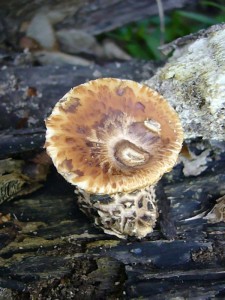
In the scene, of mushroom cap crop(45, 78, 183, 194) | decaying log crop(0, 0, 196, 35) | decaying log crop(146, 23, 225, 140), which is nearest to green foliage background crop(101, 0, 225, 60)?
decaying log crop(0, 0, 196, 35)

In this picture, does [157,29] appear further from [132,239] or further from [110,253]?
[110,253]

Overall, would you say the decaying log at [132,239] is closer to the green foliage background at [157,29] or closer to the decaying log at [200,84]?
the decaying log at [200,84]

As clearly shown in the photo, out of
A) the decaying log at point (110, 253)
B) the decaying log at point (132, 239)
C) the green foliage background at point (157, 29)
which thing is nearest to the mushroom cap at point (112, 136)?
the decaying log at point (132, 239)

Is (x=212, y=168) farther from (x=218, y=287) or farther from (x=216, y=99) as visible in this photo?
(x=218, y=287)

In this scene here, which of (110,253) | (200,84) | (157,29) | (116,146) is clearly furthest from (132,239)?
(157,29)

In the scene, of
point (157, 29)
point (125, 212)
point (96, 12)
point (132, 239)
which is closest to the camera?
point (125, 212)

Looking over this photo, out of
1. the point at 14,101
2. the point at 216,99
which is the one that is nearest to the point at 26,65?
the point at 14,101

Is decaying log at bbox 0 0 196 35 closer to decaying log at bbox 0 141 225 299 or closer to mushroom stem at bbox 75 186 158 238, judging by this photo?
decaying log at bbox 0 141 225 299
